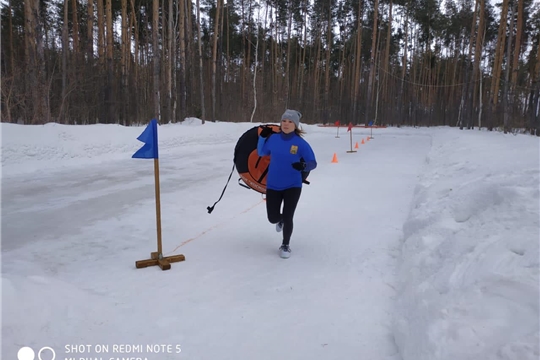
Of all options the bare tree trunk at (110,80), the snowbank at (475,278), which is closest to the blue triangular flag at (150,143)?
the snowbank at (475,278)

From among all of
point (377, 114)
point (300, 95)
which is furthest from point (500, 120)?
point (300, 95)

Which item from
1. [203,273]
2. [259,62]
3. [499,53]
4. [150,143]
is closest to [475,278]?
[203,273]

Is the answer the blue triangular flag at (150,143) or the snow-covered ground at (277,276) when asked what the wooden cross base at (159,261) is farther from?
the blue triangular flag at (150,143)

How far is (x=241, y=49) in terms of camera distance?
38.5 metres

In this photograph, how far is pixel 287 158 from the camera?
4.13m

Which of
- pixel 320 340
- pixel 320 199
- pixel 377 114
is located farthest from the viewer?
pixel 377 114

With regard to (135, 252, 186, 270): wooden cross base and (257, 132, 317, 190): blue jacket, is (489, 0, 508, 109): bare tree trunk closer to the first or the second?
(257, 132, 317, 190): blue jacket

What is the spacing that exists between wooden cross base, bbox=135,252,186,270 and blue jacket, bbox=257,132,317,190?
1.32 meters

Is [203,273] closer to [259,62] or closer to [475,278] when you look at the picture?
[475,278]

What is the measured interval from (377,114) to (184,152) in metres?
28.1

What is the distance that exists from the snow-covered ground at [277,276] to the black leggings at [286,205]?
A: 0.36 meters

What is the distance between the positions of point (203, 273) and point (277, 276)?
76cm

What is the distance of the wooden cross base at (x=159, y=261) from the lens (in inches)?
149

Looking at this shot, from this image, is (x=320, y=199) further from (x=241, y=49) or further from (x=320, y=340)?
(x=241, y=49)
